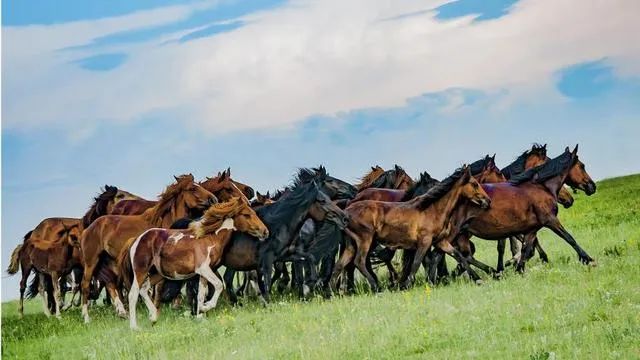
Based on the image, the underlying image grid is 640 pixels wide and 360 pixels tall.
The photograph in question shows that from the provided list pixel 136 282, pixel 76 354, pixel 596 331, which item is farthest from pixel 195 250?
pixel 596 331

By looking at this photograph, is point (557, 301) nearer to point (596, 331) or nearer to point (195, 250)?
point (596, 331)

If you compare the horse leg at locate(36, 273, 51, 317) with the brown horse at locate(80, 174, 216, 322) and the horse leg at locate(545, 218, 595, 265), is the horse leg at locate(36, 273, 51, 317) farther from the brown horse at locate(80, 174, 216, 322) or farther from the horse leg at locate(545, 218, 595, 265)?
the horse leg at locate(545, 218, 595, 265)

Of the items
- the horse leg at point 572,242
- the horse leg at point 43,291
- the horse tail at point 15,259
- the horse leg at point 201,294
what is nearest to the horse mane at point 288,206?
the horse leg at point 201,294

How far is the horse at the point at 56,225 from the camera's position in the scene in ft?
79.0

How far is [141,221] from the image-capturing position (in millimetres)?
20641

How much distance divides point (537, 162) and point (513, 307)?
9487 mm

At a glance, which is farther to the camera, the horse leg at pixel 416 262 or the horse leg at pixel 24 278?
the horse leg at pixel 24 278

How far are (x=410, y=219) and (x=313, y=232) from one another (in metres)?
2.26

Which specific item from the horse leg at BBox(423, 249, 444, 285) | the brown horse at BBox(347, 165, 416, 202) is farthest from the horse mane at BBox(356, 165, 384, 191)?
the horse leg at BBox(423, 249, 444, 285)

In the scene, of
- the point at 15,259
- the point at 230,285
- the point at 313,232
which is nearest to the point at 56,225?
the point at 15,259

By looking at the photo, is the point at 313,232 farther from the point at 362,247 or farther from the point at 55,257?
the point at 55,257

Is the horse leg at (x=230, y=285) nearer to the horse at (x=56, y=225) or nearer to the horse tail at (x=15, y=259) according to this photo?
the horse at (x=56, y=225)

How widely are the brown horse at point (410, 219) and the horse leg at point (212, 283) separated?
243 cm

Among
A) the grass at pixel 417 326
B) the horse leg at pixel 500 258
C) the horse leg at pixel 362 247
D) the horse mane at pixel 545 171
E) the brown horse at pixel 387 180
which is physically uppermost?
the brown horse at pixel 387 180
